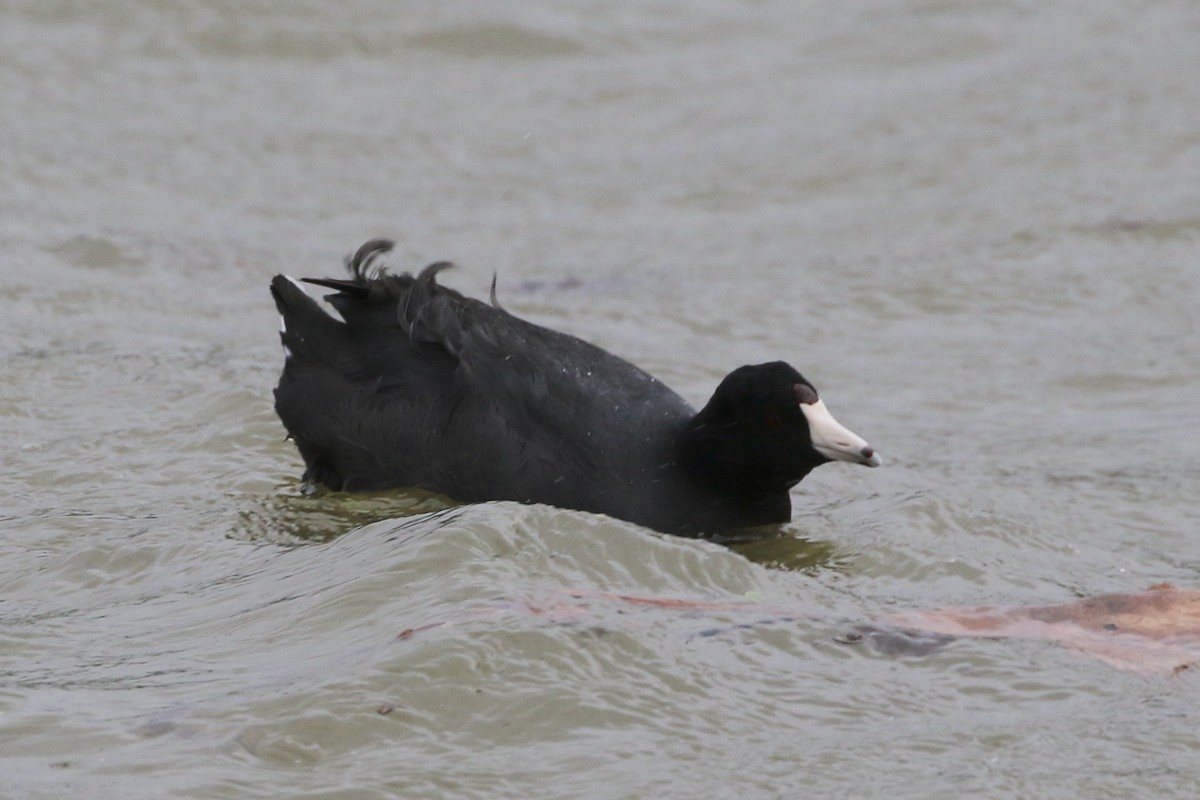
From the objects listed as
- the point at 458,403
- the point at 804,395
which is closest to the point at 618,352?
the point at 458,403

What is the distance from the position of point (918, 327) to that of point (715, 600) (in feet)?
14.3

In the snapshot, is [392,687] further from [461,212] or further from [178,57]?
[178,57]

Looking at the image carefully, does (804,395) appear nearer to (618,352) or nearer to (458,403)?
(458,403)

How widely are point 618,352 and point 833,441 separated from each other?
312cm

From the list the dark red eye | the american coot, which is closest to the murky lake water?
the american coot

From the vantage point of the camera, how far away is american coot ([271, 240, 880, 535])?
5527 mm

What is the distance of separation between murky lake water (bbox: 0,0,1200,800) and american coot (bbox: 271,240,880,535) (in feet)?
0.79

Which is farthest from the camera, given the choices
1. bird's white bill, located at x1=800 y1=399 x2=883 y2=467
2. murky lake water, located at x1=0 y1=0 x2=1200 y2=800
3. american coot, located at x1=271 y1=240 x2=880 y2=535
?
american coot, located at x1=271 y1=240 x2=880 y2=535

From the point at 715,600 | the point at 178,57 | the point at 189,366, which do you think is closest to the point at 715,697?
the point at 715,600

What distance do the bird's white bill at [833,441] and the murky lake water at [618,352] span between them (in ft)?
1.03

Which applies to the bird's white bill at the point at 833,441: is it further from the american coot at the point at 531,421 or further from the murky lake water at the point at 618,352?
the murky lake water at the point at 618,352

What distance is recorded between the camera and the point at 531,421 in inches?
220

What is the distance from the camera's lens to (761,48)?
1339 centimetres

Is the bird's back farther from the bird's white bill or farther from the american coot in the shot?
the bird's white bill
